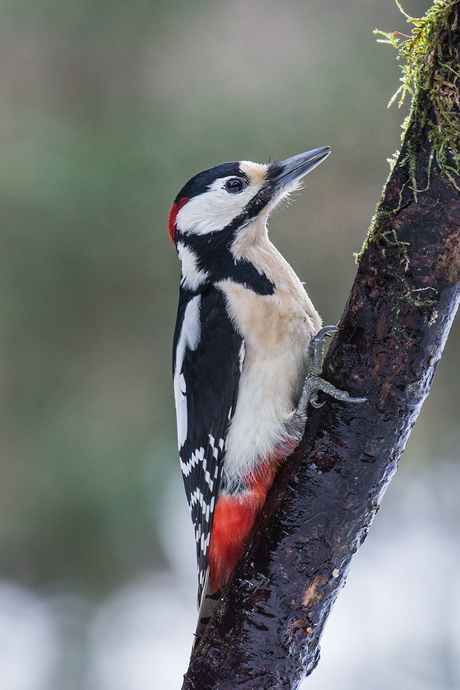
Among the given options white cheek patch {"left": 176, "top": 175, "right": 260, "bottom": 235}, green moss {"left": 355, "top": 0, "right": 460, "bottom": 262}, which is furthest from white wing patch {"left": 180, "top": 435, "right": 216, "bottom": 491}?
green moss {"left": 355, "top": 0, "right": 460, "bottom": 262}

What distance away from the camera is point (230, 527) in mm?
1378

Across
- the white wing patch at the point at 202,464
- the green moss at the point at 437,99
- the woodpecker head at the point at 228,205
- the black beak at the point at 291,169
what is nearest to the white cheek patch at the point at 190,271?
the woodpecker head at the point at 228,205

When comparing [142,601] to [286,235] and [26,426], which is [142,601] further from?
[286,235]

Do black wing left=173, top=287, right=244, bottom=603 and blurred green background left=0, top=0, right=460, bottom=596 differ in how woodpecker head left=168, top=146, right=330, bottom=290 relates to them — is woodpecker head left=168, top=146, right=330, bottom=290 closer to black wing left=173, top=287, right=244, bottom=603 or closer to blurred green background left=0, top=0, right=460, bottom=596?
black wing left=173, top=287, right=244, bottom=603

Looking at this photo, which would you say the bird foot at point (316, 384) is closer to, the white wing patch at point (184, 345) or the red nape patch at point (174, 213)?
the white wing patch at point (184, 345)

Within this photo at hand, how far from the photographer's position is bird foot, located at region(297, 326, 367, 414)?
1077 millimetres

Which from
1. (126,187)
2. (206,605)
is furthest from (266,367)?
(126,187)

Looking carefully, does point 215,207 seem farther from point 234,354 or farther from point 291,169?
point 234,354

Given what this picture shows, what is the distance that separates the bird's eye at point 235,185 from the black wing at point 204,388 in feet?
0.90

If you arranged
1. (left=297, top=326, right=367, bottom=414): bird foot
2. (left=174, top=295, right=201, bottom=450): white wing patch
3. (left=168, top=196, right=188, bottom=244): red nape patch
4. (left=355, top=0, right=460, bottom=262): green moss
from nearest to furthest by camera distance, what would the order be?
(left=355, top=0, right=460, bottom=262): green moss < (left=297, top=326, right=367, bottom=414): bird foot < (left=174, top=295, right=201, bottom=450): white wing patch < (left=168, top=196, right=188, bottom=244): red nape patch

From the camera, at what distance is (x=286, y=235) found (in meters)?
3.40

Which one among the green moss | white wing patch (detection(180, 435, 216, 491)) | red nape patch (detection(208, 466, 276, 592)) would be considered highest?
the green moss

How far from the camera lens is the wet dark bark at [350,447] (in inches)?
38.8

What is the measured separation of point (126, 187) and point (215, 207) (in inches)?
69.3
